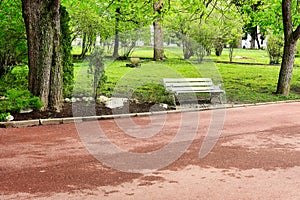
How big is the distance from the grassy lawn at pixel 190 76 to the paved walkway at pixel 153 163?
3830 millimetres

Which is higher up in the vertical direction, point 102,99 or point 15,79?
point 15,79

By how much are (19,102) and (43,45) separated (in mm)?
1413

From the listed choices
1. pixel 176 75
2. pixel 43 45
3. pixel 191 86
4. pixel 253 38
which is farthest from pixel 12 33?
pixel 253 38

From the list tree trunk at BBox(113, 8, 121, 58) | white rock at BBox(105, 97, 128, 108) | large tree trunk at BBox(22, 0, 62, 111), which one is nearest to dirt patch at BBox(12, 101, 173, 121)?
white rock at BBox(105, 97, 128, 108)

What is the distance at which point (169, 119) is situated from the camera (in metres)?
9.44

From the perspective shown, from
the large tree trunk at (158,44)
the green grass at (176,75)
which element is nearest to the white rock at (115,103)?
the green grass at (176,75)

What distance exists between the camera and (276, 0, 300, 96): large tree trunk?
1351 centimetres

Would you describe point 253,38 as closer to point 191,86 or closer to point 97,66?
point 191,86

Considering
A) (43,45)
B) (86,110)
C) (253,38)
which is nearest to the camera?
(43,45)

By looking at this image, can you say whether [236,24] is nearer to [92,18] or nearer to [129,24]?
[129,24]

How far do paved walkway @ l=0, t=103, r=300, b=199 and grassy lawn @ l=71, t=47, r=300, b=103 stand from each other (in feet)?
12.6

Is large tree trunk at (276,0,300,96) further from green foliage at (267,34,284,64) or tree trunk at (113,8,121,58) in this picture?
tree trunk at (113,8,121,58)

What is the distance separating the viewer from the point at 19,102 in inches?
351

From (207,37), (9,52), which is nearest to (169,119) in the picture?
(9,52)
